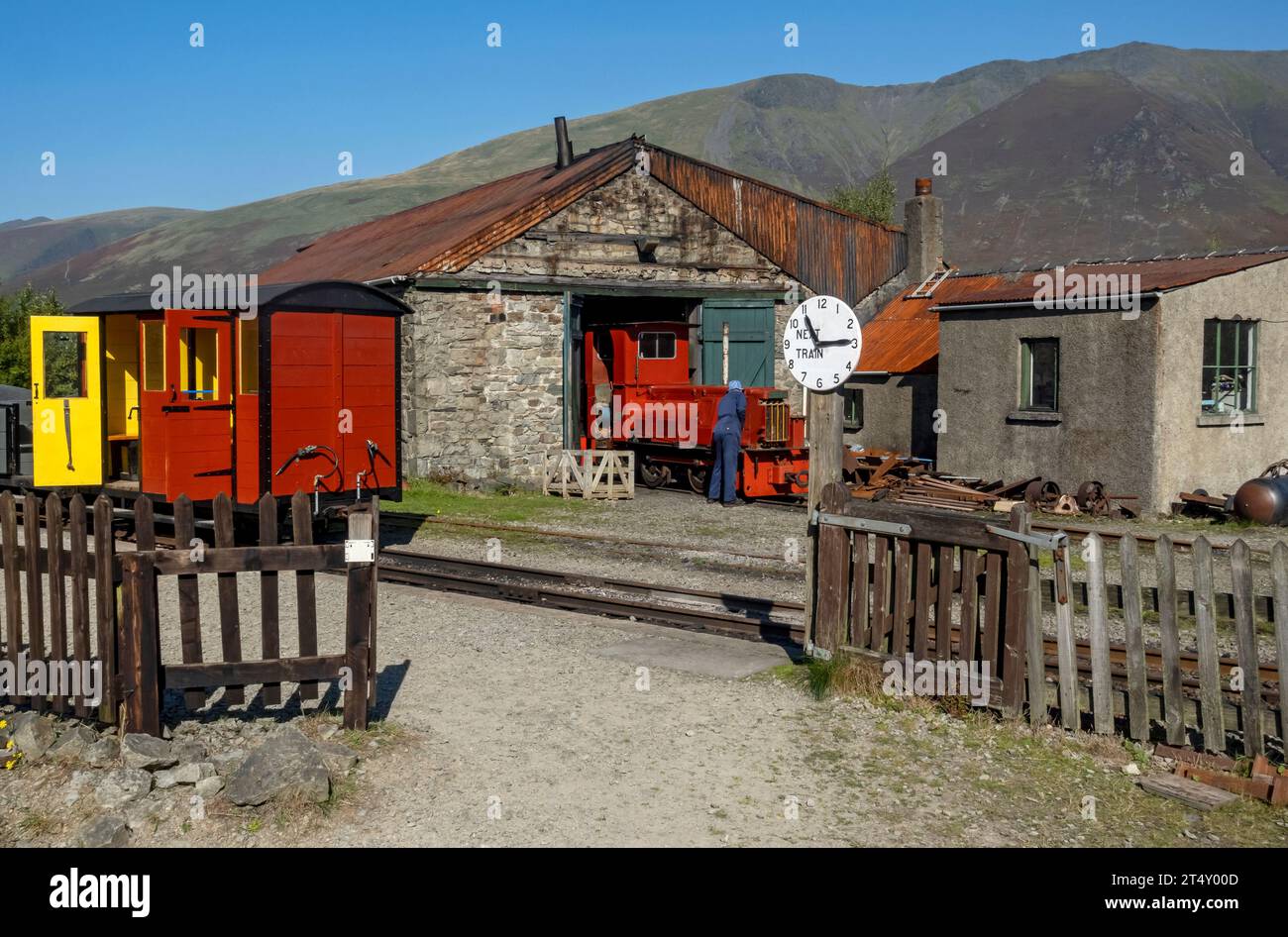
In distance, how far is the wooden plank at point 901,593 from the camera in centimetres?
789

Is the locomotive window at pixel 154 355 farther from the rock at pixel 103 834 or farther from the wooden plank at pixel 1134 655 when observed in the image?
the wooden plank at pixel 1134 655

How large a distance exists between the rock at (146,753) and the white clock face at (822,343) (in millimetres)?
4817

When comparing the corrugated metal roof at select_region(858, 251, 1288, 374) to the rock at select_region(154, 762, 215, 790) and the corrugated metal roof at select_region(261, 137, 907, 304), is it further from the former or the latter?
the rock at select_region(154, 762, 215, 790)

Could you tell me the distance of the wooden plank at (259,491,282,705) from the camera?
7156 mm

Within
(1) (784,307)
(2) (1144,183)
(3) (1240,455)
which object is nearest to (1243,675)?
(3) (1240,455)

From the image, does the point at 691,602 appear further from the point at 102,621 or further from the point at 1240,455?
the point at 1240,455

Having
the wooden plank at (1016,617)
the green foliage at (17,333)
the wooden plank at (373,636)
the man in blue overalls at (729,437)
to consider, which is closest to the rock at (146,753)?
the wooden plank at (373,636)

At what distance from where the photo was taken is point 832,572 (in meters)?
8.45

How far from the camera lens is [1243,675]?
6.70m

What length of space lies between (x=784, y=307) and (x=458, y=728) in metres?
19.6

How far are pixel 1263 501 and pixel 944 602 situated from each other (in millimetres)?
12162

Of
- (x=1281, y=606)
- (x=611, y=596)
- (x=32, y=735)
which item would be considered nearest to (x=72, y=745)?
(x=32, y=735)
